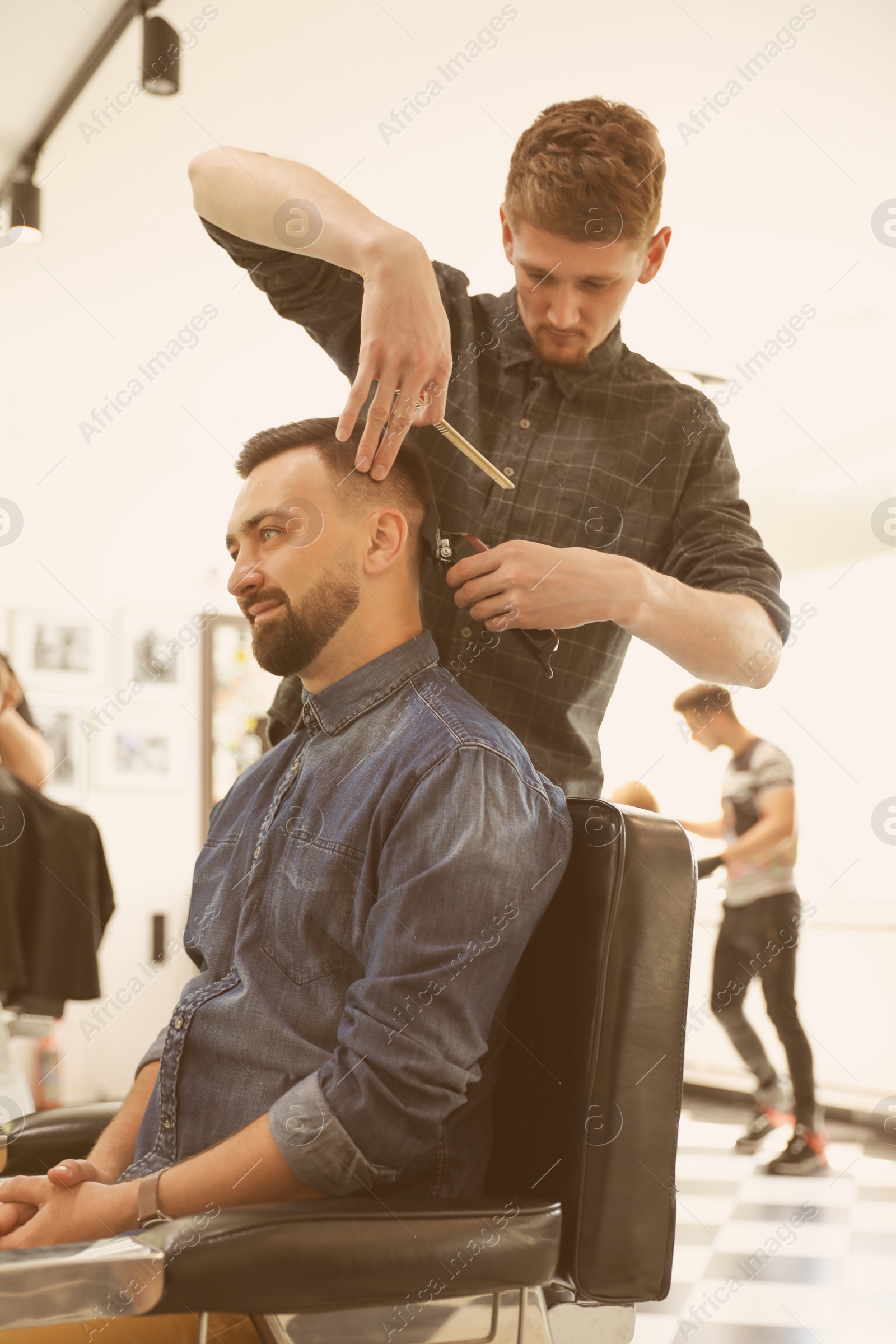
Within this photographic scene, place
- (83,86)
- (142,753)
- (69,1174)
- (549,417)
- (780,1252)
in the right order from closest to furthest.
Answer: (69,1174) → (549,417) → (83,86) → (780,1252) → (142,753)

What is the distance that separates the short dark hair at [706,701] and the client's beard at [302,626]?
3.21 m

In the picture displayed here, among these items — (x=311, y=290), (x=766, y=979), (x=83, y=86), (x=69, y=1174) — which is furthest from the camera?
(x=766, y=979)

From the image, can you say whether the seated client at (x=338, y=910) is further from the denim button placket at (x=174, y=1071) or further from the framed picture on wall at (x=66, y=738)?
the framed picture on wall at (x=66, y=738)

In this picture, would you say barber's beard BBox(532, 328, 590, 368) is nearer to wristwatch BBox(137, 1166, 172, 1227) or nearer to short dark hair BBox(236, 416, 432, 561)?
short dark hair BBox(236, 416, 432, 561)

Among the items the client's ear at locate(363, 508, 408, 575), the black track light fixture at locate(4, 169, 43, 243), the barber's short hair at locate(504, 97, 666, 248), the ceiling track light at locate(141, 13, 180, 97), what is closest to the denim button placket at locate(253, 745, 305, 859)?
the client's ear at locate(363, 508, 408, 575)

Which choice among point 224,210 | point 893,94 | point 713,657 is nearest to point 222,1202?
point 713,657

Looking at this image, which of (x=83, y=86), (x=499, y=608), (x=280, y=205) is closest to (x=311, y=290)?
(x=280, y=205)

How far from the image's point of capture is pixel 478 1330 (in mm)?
997

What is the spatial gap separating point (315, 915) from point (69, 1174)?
34 centimetres

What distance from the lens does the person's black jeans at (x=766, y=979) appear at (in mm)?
3984

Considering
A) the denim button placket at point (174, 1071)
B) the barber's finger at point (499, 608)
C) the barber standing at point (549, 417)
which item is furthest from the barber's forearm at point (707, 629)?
the denim button placket at point (174, 1071)

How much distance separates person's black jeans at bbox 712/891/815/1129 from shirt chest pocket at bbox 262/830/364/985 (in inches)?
130

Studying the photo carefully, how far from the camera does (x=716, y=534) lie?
1.47m

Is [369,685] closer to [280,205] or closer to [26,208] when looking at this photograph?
[280,205]
